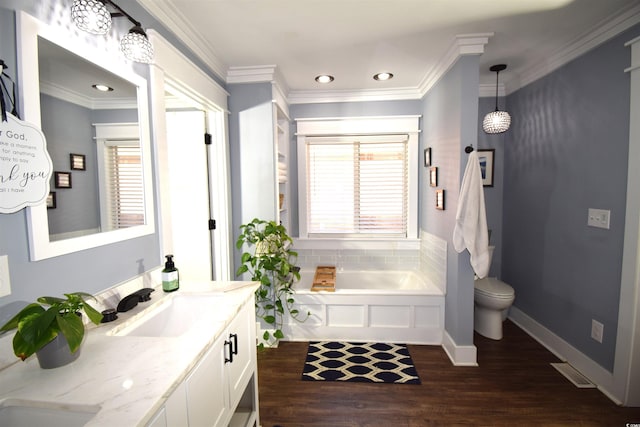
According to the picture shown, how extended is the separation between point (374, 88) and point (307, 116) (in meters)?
0.81

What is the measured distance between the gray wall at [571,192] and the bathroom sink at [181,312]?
2.56m

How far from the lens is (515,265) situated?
3.12 meters

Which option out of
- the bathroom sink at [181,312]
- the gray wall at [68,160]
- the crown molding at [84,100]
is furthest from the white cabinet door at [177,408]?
the crown molding at [84,100]

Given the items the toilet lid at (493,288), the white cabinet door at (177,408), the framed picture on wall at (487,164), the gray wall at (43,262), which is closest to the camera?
Answer: the white cabinet door at (177,408)

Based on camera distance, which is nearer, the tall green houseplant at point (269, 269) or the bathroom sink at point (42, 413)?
the bathroom sink at point (42, 413)

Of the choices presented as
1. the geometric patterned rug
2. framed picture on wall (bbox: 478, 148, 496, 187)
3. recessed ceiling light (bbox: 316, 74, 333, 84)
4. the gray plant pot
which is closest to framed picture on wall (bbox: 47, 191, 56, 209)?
the gray plant pot

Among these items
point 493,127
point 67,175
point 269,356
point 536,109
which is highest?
point 536,109

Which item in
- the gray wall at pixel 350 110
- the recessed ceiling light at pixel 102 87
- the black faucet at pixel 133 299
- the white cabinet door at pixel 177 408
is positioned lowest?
the white cabinet door at pixel 177 408

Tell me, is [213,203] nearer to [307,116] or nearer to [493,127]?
[307,116]

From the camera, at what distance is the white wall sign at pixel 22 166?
0.92 metres

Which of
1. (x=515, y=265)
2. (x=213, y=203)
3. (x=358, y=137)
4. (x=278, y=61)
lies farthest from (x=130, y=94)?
(x=515, y=265)

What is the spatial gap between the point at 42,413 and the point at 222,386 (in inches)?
24.9

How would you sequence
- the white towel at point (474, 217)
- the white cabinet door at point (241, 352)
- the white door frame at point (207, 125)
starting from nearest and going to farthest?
the white cabinet door at point (241, 352), the white door frame at point (207, 125), the white towel at point (474, 217)

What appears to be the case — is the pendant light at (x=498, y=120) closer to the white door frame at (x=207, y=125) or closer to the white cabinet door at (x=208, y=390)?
the white door frame at (x=207, y=125)
